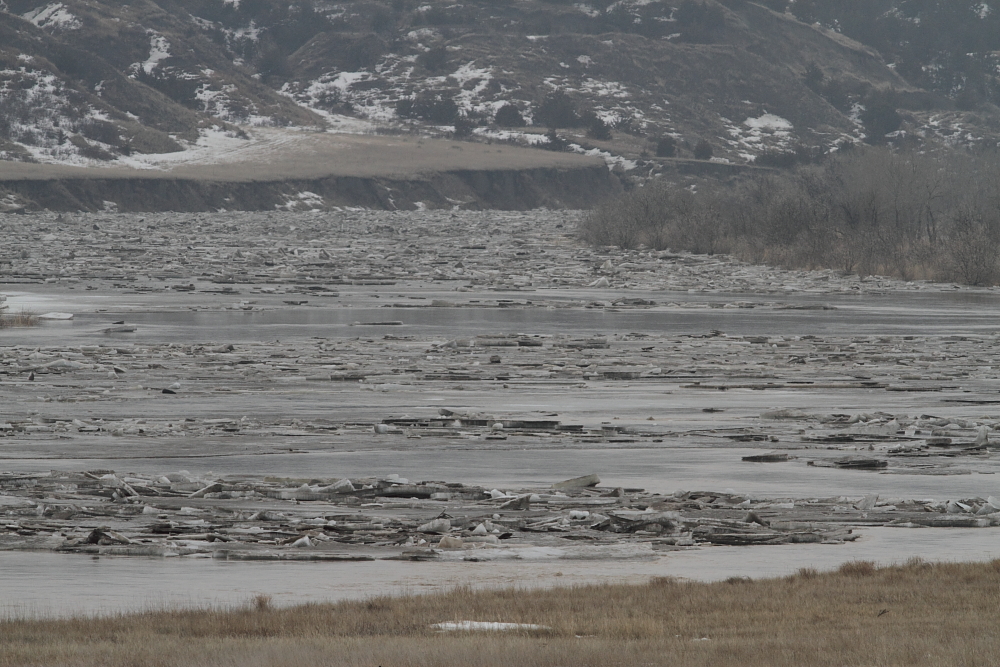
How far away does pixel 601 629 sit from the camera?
8727 mm

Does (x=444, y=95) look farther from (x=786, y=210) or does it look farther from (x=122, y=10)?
(x=786, y=210)

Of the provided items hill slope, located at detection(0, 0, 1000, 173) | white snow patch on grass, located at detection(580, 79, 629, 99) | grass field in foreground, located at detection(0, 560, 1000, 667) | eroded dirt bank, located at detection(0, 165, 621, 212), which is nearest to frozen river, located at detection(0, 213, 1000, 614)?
grass field in foreground, located at detection(0, 560, 1000, 667)

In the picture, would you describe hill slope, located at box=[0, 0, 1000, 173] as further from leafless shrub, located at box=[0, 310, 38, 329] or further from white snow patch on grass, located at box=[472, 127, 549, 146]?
leafless shrub, located at box=[0, 310, 38, 329]

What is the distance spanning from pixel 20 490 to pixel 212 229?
71.0 m

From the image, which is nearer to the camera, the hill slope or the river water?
the river water

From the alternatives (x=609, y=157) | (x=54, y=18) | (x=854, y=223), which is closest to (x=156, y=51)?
(x=54, y=18)

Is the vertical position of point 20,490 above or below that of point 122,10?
below

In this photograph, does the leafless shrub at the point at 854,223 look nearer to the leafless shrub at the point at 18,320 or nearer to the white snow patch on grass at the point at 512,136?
the leafless shrub at the point at 18,320

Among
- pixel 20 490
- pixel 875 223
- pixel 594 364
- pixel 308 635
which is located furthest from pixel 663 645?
pixel 875 223

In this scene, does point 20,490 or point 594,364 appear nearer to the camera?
point 20,490

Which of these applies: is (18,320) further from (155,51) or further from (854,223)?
(155,51)

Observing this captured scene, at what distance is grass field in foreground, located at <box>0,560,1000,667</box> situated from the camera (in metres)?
7.93

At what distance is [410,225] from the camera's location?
95.4 metres

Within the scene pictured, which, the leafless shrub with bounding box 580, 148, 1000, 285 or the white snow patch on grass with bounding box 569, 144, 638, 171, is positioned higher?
the white snow patch on grass with bounding box 569, 144, 638, 171
